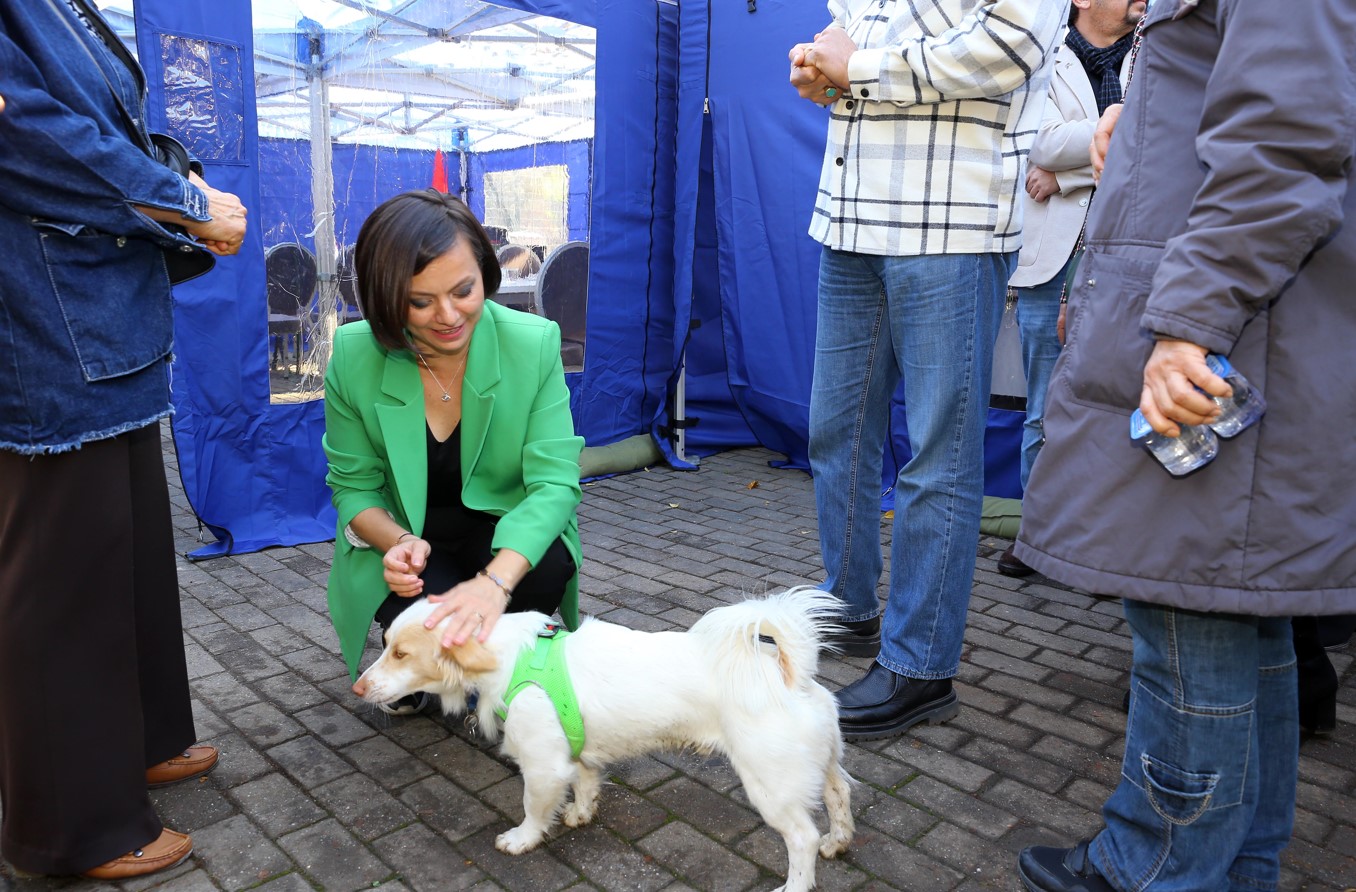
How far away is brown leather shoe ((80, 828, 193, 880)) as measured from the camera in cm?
212

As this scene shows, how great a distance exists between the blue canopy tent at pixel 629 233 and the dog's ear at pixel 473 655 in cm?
262

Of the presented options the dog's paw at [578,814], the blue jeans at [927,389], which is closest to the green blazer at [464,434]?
the dog's paw at [578,814]

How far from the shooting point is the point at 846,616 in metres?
3.40

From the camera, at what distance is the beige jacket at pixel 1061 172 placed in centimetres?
383

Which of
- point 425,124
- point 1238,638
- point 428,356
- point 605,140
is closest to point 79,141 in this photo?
point 428,356

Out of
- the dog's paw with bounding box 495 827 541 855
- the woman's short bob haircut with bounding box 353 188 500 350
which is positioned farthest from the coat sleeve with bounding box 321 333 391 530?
the dog's paw with bounding box 495 827 541 855

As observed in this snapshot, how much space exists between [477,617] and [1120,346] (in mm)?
1448

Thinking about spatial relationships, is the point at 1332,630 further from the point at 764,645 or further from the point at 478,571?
the point at 478,571

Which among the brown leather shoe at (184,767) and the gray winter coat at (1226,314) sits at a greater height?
the gray winter coat at (1226,314)

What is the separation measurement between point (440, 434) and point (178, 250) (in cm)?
86

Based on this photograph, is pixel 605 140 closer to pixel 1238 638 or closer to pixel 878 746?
pixel 878 746

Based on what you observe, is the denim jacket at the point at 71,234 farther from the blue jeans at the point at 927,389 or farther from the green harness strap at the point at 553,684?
the blue jeans at the point at 927,389

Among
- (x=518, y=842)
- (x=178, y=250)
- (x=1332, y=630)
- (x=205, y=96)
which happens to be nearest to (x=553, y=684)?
(x=518, y=842)

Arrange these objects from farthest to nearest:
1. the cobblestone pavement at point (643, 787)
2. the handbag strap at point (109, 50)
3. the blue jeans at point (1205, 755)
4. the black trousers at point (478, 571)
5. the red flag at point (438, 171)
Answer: the red flag at point (438, 171), the black trousers at point (478, 571), the cobblestone pavement at point (643, 787), the handbag strap at point (109, 50), the blue jeans at point (1205, 755)
